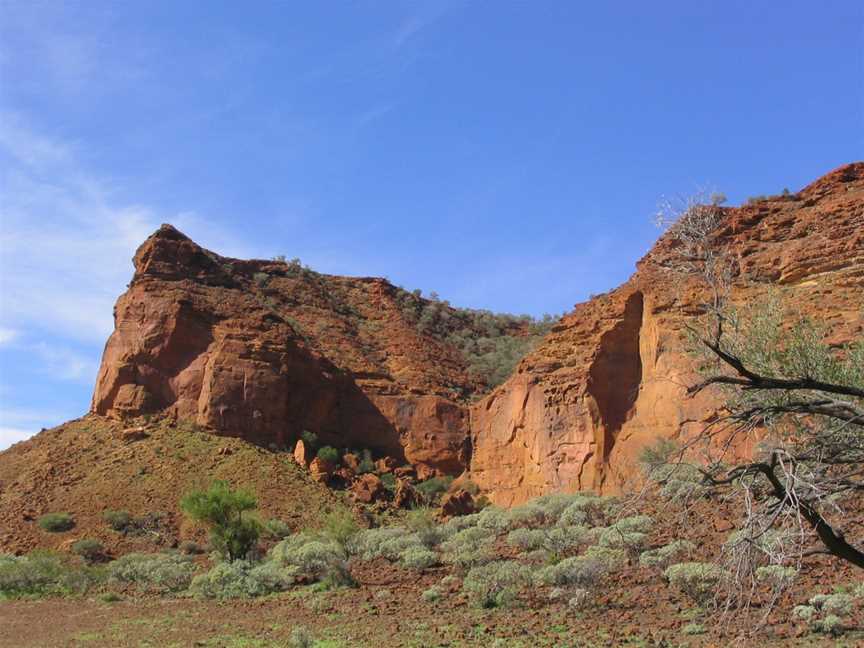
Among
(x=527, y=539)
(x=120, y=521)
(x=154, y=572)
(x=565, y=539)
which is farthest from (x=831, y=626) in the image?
(x=120, y=521)

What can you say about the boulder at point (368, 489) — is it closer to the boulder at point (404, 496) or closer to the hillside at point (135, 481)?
the boulder at point (404, 496)

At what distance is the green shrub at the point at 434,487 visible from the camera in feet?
136

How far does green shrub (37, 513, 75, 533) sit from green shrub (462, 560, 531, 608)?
66.4ft

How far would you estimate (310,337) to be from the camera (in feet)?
172

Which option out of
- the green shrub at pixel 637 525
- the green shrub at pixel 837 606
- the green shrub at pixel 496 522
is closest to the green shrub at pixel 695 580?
the green shrub at pixel 837 606

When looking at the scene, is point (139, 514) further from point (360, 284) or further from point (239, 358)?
point (360, 284)

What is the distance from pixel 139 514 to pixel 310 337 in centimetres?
1908

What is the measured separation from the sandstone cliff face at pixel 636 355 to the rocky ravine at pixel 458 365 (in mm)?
67

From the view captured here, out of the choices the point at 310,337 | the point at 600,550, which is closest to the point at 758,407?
the point at 600,550

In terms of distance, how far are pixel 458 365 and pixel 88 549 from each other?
29.4 m

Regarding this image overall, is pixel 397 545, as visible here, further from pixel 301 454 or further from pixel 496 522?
pixel 301 454

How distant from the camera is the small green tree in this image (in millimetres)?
28500

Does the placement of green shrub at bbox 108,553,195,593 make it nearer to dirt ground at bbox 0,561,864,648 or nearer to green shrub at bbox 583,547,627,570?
dirt ground at bbox 0,561,864,648

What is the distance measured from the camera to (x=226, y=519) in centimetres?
2880
